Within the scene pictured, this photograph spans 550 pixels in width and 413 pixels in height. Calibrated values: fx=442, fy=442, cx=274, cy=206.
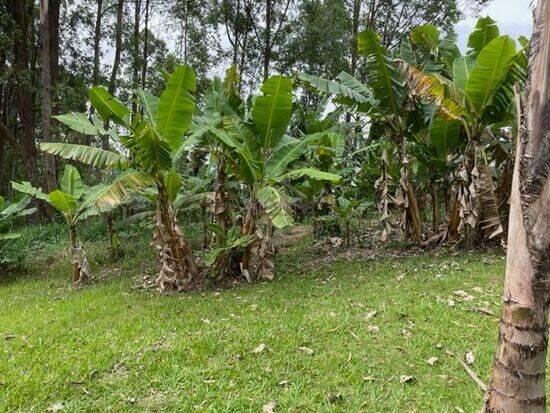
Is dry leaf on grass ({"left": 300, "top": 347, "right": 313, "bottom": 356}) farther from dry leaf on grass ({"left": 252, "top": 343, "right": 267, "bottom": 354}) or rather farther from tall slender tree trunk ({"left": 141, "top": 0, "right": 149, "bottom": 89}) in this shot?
tall slender tree trunk ({"left": 141, "top": 0, "right": 149, "bottom": 89})

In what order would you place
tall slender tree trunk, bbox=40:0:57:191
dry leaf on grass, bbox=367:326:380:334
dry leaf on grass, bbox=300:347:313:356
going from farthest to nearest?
tall slender tree trunk, bbox=40:0:57:191
dry leaf on grass, bbox=367:326:380:334
dry leaf on grass, bbox=300:347:313:356

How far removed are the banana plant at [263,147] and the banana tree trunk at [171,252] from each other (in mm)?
897

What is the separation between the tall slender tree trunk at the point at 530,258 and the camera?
1717 mm

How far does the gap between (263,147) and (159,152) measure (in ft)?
5.57

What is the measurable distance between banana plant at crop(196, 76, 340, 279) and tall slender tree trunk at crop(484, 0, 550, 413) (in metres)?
4.11

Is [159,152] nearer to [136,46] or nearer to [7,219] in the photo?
[7,219]

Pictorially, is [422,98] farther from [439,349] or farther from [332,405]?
[332,405]

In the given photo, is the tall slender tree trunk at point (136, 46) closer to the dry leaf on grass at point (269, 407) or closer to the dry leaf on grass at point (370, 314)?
the dry leaf on grass at point (370, 314)

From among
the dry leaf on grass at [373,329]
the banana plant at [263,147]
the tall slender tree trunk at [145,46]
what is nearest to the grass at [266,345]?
the dry leaf on grass at [373,329]

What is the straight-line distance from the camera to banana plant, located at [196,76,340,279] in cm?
609

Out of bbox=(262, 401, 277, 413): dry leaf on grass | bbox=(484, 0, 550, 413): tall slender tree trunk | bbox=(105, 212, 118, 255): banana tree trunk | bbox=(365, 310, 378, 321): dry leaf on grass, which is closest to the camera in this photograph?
bbox=(484, 0, 550, 413): tall slender tree trunk

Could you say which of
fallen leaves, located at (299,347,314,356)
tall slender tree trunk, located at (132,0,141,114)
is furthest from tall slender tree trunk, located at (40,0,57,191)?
fallen leaves, located at (299,347,314,356)

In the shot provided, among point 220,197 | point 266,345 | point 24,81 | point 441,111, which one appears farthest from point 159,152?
point 24,81

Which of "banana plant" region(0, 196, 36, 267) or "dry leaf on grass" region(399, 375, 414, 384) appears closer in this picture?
"dry leaf on grass" region(399, 375, 414, 384)
